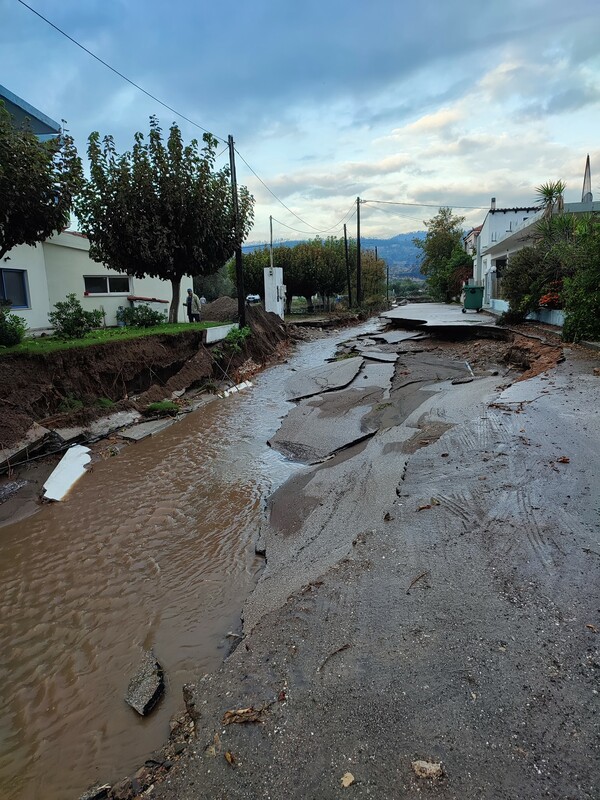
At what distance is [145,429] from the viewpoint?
8.88 metres

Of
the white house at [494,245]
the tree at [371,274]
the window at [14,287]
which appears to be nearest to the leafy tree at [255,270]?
the tree at [371,274]

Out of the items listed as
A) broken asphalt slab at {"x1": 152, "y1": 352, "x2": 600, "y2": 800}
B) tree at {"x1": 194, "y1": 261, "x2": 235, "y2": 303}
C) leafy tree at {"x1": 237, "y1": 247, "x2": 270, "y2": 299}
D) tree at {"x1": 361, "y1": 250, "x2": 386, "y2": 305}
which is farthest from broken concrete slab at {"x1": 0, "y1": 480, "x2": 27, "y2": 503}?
tree at {"x1": 361, "y1": 250, "x2": 386, "y2": 305}

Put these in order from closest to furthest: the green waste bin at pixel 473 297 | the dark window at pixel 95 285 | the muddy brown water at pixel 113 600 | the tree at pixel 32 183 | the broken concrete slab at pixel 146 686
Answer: the muddy brown water at pixel 113 600 → the broken concrete slab at pixel 146 686 → the tree at pixel 32 183 → the dark window at pixel 95 285 → the green waste bin at pixel 473 297

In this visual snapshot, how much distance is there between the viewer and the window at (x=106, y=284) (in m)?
17.3

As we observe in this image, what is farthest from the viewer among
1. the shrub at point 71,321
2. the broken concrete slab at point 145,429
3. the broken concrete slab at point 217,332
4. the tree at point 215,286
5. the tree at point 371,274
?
the tree at point 371,274

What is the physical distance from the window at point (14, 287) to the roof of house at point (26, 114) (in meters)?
3.68

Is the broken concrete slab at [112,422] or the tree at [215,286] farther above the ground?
the tree at [215,286]

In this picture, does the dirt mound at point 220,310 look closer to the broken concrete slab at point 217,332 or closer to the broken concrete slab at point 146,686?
the broken concrete slab at point 217,332

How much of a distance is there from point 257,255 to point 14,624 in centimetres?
4075

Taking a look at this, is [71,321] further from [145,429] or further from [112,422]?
[145,429]

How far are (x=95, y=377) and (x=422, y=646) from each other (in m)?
8.11

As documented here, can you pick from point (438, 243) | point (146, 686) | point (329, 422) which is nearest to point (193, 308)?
point (329, 422)

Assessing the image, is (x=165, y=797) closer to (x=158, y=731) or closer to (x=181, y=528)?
(x=158, y=731)

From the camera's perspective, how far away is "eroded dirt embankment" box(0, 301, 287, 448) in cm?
750
